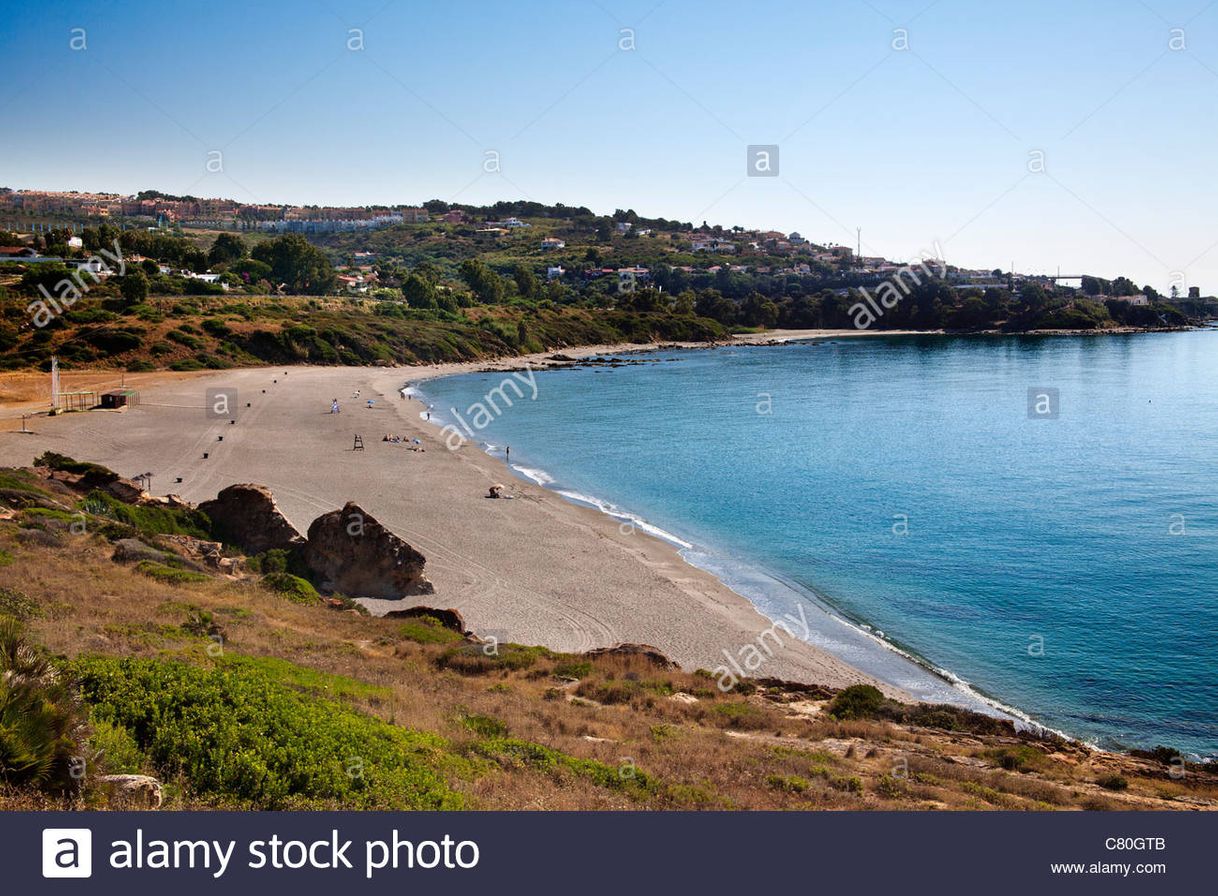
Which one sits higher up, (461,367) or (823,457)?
(461,367)

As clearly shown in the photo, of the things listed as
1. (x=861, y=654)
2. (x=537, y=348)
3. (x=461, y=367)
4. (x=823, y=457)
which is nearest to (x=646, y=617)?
(x=861, y=654)

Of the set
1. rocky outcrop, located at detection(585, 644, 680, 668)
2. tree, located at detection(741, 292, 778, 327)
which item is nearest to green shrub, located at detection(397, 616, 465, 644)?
rocky outcrop, located at detection(585, 644, 680, 668)

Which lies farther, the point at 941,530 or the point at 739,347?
the point at 739,347

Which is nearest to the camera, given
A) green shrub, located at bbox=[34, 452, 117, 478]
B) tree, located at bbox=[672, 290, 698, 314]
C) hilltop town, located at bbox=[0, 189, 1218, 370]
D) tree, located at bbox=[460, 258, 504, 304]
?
green shrub, located at bbox=[34, 452, 117, 478]

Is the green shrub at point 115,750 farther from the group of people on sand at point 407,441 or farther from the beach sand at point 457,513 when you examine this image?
the group of people on sand at point 407,441

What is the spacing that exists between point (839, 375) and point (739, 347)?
1632 inches

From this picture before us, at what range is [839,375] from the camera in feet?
330

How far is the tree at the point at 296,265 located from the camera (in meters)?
120

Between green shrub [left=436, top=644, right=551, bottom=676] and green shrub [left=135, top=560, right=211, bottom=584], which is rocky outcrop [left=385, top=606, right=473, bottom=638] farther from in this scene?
green shrub [left=135, top=560, right=211, bottom=584]

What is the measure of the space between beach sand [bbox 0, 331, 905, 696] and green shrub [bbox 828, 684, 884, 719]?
2.99m

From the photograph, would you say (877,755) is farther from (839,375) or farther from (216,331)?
(839,375)

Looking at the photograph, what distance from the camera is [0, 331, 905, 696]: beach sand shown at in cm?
2334

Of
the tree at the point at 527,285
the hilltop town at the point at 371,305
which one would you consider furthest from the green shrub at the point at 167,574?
the tree at the point at 527,285

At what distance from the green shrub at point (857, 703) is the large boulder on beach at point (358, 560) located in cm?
1160
